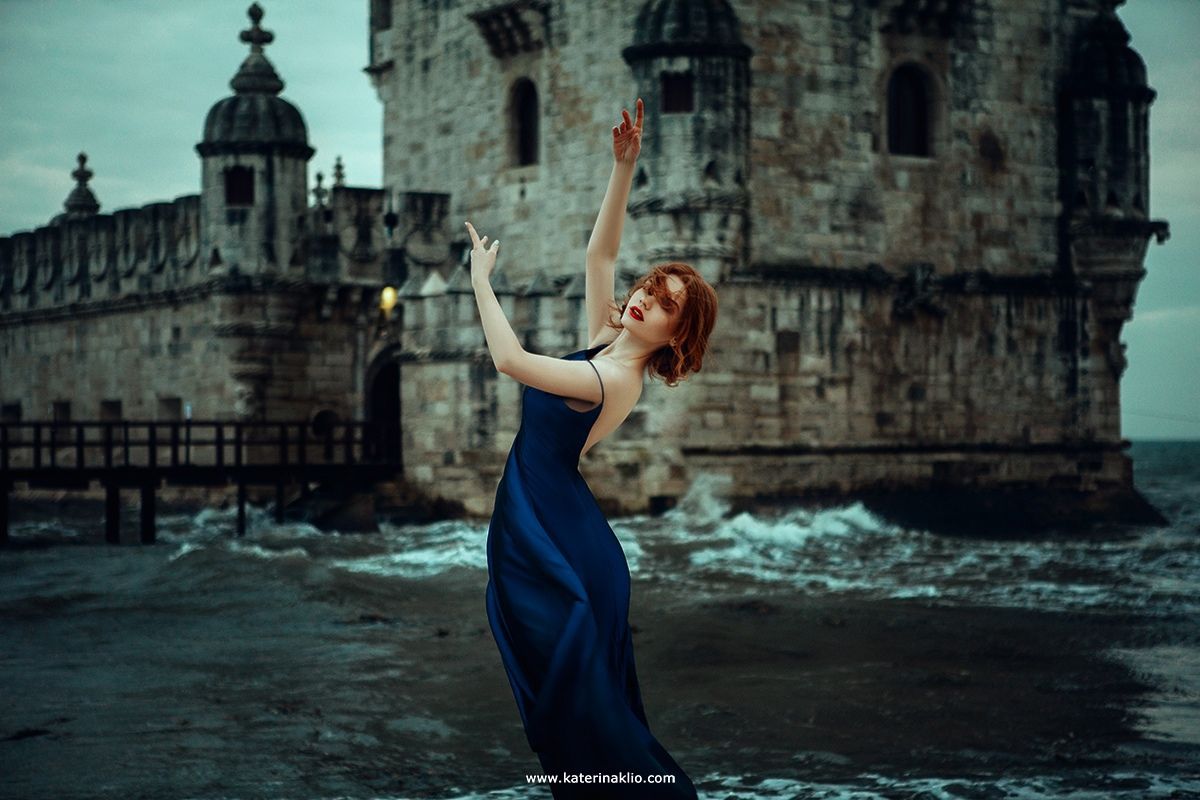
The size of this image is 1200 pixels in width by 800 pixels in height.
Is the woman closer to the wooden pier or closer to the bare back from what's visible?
the bare back

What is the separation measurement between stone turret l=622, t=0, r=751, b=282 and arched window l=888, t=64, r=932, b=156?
314cm

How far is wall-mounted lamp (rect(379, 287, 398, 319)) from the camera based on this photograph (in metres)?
27.6

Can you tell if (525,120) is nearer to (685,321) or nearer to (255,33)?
(255,33)

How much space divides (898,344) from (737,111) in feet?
13.8

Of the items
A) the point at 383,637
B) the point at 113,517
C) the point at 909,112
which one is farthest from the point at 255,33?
the point at 383,637

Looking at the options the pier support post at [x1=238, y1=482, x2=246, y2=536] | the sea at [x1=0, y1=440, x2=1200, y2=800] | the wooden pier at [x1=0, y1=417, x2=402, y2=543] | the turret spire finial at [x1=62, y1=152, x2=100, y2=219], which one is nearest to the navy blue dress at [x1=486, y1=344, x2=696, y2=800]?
the sea at [x1=0, y1=440, x2=1200, y2=800]

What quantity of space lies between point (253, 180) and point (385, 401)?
13.9ft

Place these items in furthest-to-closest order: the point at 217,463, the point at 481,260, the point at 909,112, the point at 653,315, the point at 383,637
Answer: the point at 909,112 → the point at 217,463 → the point at 383,637 → the point at 653,315 → the point at 481,260

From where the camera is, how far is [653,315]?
5215 millimetres

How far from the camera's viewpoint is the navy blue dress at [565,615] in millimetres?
4930

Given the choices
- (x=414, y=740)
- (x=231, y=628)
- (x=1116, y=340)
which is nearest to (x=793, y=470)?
(x=1116, y=340)

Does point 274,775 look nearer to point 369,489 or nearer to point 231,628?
point 231,628

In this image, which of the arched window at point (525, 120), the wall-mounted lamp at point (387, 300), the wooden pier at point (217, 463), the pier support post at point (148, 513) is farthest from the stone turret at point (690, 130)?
the pier support post at point (148, 513)

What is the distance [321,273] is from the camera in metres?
27.5
